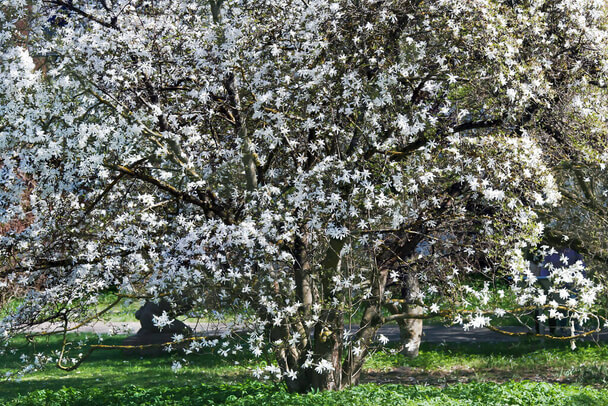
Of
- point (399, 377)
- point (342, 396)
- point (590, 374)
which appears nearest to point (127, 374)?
point (399, 377)

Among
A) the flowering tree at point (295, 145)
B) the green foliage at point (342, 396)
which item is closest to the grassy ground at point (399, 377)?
the green foliage at point (342, 396)

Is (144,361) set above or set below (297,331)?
below

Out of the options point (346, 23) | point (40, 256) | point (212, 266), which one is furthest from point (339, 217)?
point (40, 256)

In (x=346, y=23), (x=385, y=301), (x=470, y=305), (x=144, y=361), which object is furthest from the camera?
(x=144, y=361)

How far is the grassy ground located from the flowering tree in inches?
59.8

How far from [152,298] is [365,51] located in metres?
4.25

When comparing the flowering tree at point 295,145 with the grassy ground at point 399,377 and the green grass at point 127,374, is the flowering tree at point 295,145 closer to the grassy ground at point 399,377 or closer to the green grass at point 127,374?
the grassy ground at point 399,377

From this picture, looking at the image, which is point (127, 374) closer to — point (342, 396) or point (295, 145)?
point (342, 396)

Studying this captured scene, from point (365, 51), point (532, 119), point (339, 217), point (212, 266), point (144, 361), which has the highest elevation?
point (365, 51)

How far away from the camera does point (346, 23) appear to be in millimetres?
8422

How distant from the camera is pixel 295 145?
902cm

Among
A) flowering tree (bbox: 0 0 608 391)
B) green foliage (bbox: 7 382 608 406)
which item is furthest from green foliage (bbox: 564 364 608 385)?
flowering tree (bbox: 0 0 608 391)

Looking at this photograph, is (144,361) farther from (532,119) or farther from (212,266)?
(532,119)

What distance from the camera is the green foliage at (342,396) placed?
9047 mm
